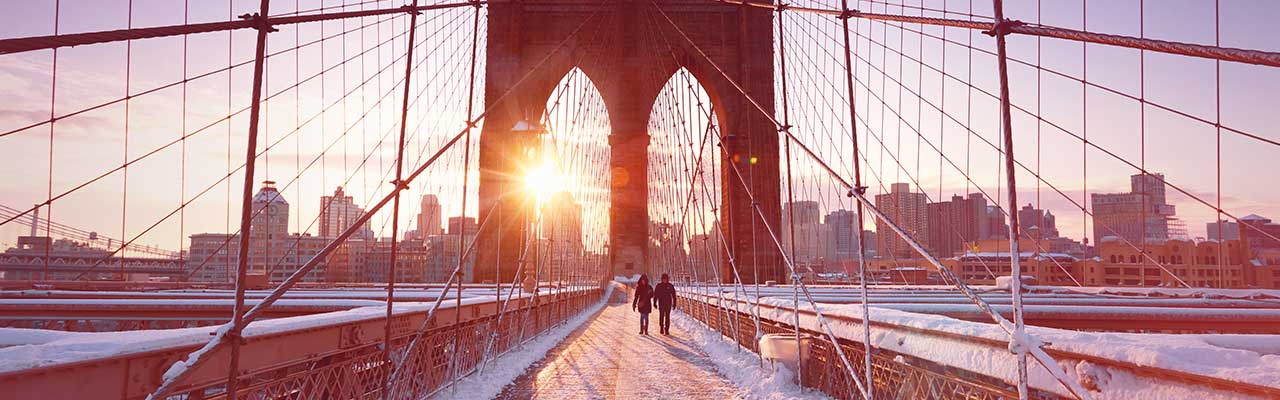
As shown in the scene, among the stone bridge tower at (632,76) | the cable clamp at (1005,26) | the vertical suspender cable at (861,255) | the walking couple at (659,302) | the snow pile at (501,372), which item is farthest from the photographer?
the stone bridge tower at (632,76)

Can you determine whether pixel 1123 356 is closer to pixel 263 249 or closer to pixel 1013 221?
pixel 1013 221

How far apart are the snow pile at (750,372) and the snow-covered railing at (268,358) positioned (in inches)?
115

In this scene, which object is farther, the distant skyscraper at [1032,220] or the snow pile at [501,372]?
the distant skyscraper at [1032,220]

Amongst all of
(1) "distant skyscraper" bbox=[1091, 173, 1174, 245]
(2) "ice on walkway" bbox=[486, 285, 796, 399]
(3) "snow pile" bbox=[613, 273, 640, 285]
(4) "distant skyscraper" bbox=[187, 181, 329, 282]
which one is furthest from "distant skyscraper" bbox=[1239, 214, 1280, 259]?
(3) "snow pile" bbox=[613, 273, 640, 285]

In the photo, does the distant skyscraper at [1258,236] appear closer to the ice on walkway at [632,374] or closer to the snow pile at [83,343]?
the ice on walkway at [632,374]

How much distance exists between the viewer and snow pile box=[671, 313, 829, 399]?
688 centimetres

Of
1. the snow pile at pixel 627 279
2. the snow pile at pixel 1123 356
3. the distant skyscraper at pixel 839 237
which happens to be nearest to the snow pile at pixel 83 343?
the snow pile at pixel 1123 356

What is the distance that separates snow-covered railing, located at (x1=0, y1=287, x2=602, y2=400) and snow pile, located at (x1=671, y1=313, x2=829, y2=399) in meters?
2.91

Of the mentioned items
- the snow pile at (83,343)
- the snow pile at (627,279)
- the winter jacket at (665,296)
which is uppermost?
the snow pile at (83,343)

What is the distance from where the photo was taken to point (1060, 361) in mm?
2902

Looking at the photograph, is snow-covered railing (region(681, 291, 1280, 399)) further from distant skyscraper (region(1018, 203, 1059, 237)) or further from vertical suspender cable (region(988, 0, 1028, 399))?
distant skyscraper (region(1018, 203, 1059, 237))

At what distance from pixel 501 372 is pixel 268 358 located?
508 centimetres

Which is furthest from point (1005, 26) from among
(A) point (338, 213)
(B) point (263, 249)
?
(B) point (263, 249)

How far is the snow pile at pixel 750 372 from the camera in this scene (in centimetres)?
688
